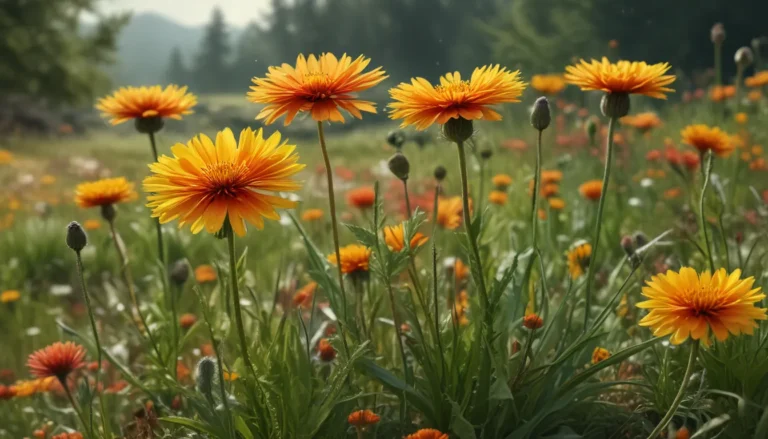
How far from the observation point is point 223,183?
1.11 metres

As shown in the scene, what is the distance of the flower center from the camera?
3.65 feet

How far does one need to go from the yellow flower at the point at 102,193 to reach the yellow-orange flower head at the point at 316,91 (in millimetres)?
749

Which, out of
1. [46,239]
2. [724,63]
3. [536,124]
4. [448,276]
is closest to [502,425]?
[536,124]

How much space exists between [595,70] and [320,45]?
32.9 meters

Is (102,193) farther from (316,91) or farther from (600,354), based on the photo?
(600,354)

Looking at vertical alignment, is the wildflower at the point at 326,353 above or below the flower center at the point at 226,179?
below

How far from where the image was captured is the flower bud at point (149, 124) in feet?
5.76

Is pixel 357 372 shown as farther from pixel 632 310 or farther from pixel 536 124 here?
pixel 632 310

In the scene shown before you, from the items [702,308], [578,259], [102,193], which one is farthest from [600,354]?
[102,193]

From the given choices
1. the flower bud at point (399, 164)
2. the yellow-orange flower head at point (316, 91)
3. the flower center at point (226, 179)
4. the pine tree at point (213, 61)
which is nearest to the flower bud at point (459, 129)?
the yellow-orange flower head at point (316, 91)

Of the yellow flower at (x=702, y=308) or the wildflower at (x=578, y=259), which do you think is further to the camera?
the wildflower at (x=578, y=259)

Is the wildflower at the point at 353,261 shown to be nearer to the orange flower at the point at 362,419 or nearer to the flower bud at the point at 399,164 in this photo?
the flower bud at the point at 399,164

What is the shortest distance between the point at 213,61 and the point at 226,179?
5081cm

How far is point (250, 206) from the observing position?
3.61 feet
